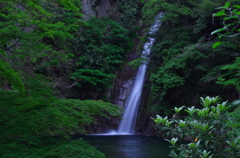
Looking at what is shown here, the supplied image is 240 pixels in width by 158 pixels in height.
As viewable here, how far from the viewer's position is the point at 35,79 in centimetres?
552

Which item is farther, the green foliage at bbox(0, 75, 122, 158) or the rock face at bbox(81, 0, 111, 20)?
the rock face at bbox(81, 0, 111, 20)

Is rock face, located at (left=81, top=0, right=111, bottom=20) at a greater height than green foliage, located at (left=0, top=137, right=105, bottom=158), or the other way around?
rock face, located at (left=81, top=0, right=111, bottom=20)

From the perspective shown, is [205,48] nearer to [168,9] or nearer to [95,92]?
[168,9]

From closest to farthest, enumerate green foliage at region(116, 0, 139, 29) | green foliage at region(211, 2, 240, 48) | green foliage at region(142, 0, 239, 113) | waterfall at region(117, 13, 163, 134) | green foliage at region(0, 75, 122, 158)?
green foliage at region(211, 2, 240, 48) < green foliage at region(0, 75, 122, 158) < green foliage at region(142, 0, 239, 113) < waterfall at region(117, 13, 163, 134) < green foliage at region(116, 0, 139, 29)

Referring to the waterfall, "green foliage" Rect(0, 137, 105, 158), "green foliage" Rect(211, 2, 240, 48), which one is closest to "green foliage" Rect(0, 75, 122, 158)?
"green foliage" Rect(0, 137, 105, 158)

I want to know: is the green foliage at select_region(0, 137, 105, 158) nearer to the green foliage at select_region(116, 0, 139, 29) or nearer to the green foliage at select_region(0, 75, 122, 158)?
the green foliage at select_region(0, 75, 122, 158)

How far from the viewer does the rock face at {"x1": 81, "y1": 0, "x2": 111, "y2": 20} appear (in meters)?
20.1

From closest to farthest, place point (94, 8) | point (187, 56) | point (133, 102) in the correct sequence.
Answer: point (187, 56), point (133, 102), point (94, 8)

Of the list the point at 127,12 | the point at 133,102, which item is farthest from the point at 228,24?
the point at 127,12

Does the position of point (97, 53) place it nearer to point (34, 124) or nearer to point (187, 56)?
point (187, 56)

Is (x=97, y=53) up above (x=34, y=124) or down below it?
above

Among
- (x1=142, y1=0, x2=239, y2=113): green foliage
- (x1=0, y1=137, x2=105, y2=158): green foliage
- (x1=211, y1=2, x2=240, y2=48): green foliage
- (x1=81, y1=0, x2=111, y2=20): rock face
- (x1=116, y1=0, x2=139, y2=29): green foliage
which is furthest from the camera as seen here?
(x1=116, y1=0, x2=139, y2=29): green foliage

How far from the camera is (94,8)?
21.3m

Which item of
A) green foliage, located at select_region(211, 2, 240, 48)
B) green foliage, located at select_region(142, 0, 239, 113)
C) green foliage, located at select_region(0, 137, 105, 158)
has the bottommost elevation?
green foliage, located at select_region(0, 137, 105, 158)
